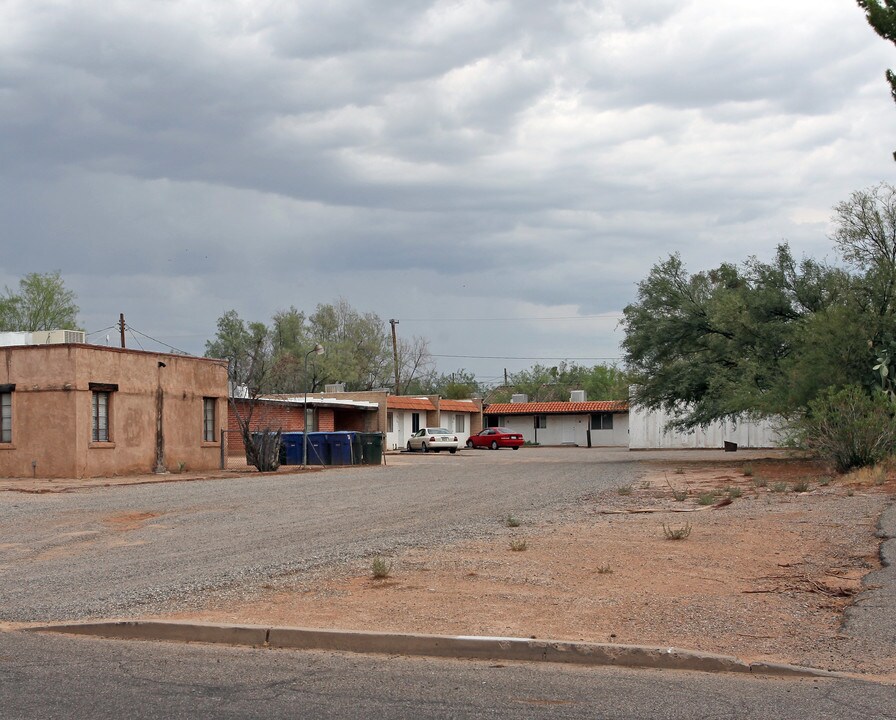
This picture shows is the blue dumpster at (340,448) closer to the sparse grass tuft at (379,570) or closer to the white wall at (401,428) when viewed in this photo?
the white wall at (401,428)

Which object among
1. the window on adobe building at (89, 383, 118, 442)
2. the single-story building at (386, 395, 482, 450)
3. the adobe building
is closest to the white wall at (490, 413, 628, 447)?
the single-story building at (386, 395, 482, 450)

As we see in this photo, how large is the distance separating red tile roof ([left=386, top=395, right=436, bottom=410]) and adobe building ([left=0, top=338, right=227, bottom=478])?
2530 cm

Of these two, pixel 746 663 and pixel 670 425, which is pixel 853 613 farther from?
pixel 670 425

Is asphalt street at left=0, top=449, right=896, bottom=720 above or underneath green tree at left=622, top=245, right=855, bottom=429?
underneath

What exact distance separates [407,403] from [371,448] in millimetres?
22299

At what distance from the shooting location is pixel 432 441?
183 ft

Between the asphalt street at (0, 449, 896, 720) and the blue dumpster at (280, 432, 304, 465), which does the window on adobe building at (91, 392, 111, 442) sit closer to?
the blue dumpster at (280, 432, 304, 465)

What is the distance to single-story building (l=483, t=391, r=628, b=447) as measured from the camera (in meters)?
73.6

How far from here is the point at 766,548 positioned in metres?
13.0

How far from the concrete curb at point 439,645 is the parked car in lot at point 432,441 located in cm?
4693

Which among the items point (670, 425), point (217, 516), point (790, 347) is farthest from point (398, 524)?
point (670, 425)

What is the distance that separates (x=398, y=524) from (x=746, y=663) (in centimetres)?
962

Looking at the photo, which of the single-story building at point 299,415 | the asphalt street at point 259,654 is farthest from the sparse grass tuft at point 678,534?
the single-story building at point 299,415

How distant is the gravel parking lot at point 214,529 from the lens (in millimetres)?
10789
